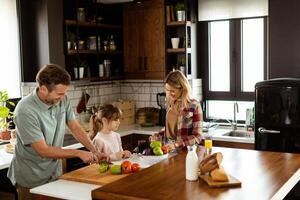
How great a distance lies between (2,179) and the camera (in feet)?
12.4

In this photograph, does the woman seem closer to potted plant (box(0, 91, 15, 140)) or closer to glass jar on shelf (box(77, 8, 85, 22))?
potted plant (box(0, 91, 15, 140))

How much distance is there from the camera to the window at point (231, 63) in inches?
199

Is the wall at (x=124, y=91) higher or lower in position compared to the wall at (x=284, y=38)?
lower

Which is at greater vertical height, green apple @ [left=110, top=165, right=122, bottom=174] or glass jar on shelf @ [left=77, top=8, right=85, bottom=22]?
glass jar on shelf @ [left=77, top=8, right=85, bottom=22]

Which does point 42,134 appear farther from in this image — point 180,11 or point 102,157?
point 180,11

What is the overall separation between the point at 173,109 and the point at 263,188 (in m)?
1.33

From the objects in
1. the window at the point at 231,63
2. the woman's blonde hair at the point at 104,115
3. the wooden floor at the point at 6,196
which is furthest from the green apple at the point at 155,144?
the window at the point at 231,63

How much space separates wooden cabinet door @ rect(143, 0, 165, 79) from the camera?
5137mm

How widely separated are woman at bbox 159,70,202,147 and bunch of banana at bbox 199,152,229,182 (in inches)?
31.3

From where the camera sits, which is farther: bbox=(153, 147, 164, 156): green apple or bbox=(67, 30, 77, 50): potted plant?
bbox=(67, 30, 77, 50): potted plant

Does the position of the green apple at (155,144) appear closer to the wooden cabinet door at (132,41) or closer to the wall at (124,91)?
the wall at (124,91)

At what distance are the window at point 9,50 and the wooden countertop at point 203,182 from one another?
2.27 m

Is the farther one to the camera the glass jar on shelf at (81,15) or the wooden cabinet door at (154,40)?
the wooden cabinet door at (154,40)

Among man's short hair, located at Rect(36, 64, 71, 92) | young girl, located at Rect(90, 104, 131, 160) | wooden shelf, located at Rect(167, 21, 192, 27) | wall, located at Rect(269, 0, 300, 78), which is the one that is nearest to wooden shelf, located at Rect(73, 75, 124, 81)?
wooden shelf, located at Rect(167, 21, 192, 27)
